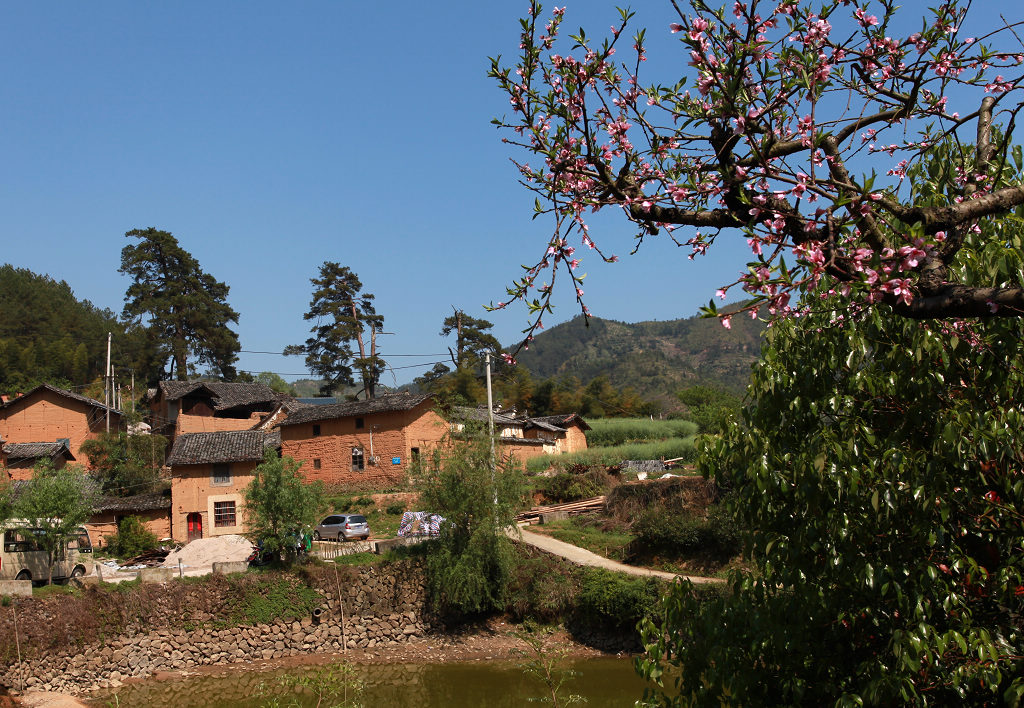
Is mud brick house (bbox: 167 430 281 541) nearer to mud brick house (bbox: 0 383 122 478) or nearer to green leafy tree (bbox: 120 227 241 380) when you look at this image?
mud brick house (bbox: 0 383 122 478)

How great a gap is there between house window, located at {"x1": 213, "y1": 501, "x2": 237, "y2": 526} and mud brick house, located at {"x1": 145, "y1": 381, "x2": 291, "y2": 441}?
1346cm

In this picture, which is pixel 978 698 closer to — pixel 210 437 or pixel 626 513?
pixel 626 513

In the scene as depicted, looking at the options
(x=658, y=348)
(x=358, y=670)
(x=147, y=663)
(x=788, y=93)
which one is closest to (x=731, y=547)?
(x=358, y=670)

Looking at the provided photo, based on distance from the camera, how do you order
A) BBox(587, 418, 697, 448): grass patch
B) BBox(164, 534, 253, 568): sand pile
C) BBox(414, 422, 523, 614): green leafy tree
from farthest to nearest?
BBox(587, 418, 697, 448): grass patch < BBox(164, 534, 253, 568): sand pile < BBox(414, 422, 523, 614): green leafy tree

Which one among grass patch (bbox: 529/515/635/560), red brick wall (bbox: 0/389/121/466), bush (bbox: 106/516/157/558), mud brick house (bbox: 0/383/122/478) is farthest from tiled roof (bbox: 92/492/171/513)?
grass patch (bbox: 529/515/635/560)

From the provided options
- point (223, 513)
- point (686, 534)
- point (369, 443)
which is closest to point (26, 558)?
point (223, 513)

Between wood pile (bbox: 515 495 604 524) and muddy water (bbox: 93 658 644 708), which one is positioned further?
wood pile (bbox: 515 495 604 524)

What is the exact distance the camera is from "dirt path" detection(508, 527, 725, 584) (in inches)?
957

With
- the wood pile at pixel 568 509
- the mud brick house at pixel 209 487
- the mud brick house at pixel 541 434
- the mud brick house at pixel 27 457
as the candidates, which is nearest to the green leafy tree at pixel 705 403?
the wood pile at pixel 568 509

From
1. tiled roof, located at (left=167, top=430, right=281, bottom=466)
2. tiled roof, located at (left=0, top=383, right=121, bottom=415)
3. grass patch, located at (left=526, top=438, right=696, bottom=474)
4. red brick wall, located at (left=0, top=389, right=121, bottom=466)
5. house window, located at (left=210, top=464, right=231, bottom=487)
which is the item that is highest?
tiled roof, located at (left=0, top=383, right=121, bottom=415)

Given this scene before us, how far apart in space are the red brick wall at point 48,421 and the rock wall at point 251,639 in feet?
74.7

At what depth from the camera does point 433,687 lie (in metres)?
20.9

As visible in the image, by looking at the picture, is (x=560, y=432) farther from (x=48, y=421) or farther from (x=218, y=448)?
(x=48, y=421)

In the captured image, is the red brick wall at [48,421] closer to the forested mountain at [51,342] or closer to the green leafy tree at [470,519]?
the forested mountain at [51,342]
